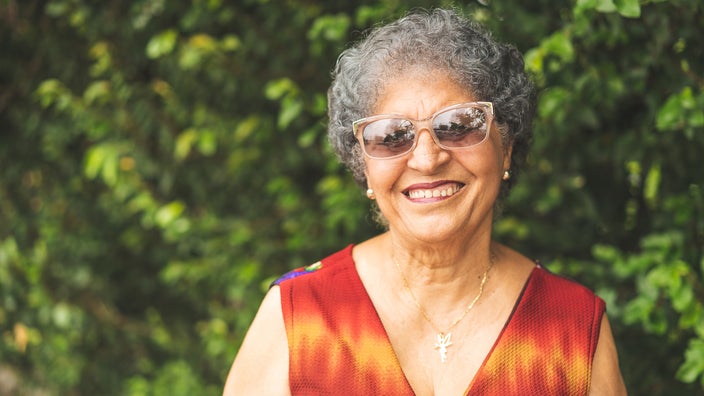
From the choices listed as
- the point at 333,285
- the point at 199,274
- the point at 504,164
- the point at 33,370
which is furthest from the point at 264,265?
the point at 33,370

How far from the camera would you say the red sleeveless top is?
1.91 meters

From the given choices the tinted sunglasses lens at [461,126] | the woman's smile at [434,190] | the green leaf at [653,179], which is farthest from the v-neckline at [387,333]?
the green leaf at [653,179]

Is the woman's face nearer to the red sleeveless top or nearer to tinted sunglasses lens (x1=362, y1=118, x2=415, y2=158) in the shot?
tinted sunglasses lens (x1=362, y1=118, x2=415, y2=158)

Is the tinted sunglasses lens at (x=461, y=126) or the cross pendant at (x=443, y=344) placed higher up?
the tinted sunglasses lens at (x=461, y=126)

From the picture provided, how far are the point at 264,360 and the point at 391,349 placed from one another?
0.34 meters

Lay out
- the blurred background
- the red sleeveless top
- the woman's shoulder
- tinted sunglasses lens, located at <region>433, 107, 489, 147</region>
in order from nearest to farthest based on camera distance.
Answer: tinted sunglasses lens, located at <region>433, 107, 489, 147</region> < the red sleeveless top < the woman's shoulder < the blurred background

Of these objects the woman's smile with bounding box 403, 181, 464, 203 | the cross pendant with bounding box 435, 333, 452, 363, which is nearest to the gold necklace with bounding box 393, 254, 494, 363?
the cross pendant with bounding box 435, 333, 452, 363

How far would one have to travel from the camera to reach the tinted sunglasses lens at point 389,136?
5.86 ft

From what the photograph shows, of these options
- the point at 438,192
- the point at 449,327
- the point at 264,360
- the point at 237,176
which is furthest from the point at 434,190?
the point at 237,176

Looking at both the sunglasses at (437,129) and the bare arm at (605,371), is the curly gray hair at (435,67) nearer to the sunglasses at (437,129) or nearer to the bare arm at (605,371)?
the sunglasses at (437,129)

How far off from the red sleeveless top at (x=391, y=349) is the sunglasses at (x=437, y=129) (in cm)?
45

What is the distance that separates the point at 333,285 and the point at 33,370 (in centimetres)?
337

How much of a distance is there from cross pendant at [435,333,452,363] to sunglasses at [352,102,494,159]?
520 mm

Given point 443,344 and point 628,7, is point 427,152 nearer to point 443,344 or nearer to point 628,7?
point 443,344
